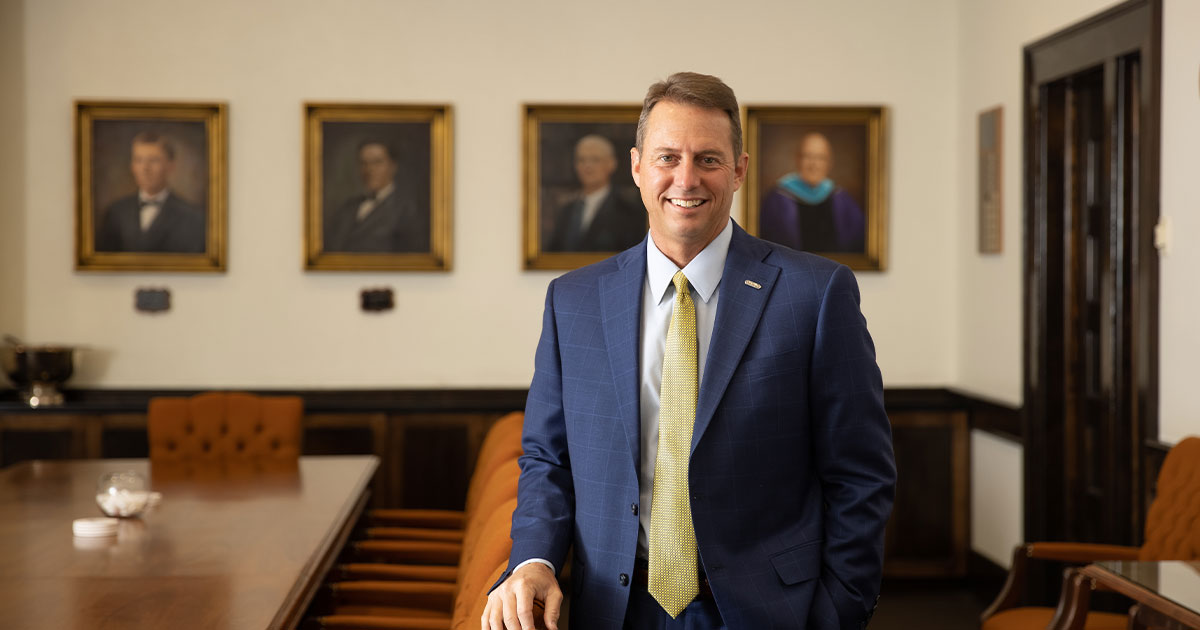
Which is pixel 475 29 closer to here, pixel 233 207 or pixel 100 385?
pixel 233 207

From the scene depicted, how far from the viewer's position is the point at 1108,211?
4805 mm

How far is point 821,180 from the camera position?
20.3 feet

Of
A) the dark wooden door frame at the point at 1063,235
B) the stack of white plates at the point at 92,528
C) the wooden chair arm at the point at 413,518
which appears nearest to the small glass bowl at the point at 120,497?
the stack of white plates at the point at 92,528

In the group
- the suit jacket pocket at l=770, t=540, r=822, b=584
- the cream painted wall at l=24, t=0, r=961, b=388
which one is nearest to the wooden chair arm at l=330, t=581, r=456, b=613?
the suit jacket pocket at l=770, t=540, r=822, b=584

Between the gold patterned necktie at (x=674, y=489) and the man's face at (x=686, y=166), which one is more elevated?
the man's face at (x=686, y=166)

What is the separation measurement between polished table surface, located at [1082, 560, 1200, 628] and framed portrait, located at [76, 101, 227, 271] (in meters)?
4.73

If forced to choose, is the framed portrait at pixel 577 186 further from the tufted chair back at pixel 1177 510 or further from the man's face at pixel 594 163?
the tufted chair back at pixel 1177 510

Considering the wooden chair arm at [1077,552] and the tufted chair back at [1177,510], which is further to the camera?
the wooden chair arm at [1077,552]

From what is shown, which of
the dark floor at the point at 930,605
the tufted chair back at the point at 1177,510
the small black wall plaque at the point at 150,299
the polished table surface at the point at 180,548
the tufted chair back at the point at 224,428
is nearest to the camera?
the polished table surface at the point at 180,548

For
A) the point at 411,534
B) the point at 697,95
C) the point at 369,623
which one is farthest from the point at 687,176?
the point at 411,534

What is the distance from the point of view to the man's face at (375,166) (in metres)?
6.06

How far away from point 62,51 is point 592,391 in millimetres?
5213

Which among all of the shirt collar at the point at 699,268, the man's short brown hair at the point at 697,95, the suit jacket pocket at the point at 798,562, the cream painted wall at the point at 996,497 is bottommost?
the cream painted wall at the point at 996,497

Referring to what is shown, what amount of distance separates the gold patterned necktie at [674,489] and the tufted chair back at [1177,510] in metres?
2.36
